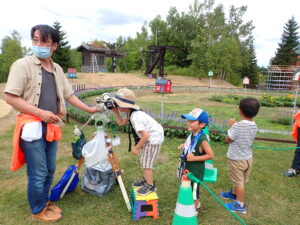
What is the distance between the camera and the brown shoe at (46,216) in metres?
2.65

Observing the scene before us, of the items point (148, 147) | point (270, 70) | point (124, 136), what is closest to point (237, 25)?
point (270, 70)

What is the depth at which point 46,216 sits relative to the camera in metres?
2.67

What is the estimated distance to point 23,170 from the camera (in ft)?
13.1

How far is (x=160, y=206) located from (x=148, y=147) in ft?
3.04

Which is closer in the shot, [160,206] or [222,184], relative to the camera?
[160,206]

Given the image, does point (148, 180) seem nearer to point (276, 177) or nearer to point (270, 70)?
point (276, 177)

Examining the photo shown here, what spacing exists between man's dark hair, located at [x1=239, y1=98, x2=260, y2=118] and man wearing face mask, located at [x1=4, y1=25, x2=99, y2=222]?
7.31ft

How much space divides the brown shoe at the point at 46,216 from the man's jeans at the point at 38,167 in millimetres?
54

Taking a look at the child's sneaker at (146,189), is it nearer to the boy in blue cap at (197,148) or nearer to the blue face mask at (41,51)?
the boy in blue cap at (197,148)

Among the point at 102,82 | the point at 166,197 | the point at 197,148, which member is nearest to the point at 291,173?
the point at 166,197

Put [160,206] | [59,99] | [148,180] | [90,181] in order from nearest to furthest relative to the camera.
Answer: [59,99], [148,180], [160,206], [90,181]

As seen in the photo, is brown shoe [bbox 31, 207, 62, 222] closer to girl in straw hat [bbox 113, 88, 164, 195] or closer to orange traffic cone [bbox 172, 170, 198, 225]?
girl in straw hat [bbox 113, 88, 164, 195]

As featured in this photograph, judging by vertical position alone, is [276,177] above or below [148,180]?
below

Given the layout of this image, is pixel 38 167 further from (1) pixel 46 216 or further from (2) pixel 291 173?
(2) pixel 291 173
